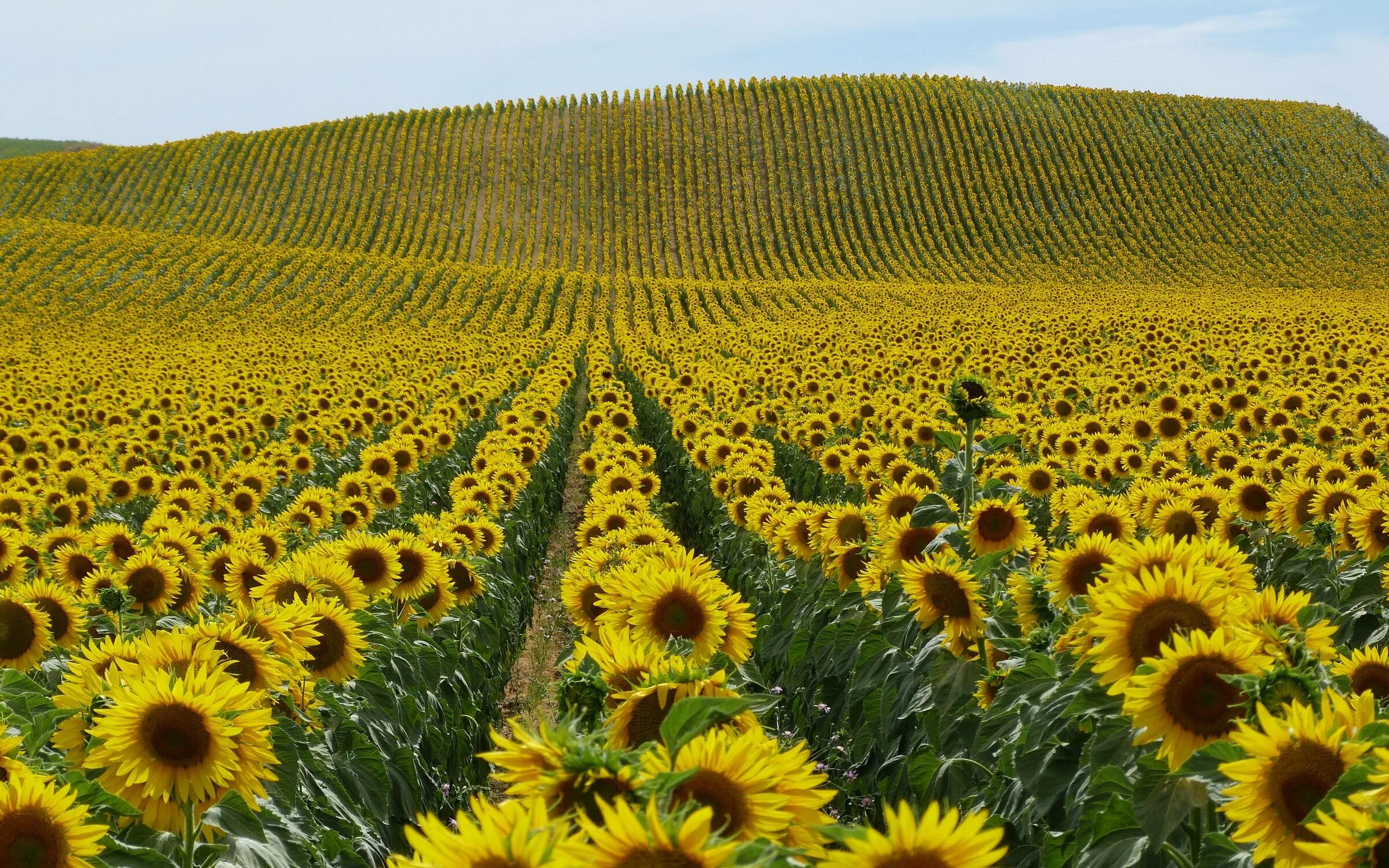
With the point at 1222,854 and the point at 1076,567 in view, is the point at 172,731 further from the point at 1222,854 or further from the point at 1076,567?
the point at 1076,567

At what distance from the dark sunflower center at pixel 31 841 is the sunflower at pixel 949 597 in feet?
9.88

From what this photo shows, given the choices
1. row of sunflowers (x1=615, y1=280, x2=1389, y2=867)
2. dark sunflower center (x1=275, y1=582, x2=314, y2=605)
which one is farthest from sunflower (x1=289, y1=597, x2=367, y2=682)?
row of sunflowers (x1=615, y1=280, x2=1389, y2=867)

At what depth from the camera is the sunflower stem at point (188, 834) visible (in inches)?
103

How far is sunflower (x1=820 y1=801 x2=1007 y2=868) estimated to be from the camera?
1.35 meters

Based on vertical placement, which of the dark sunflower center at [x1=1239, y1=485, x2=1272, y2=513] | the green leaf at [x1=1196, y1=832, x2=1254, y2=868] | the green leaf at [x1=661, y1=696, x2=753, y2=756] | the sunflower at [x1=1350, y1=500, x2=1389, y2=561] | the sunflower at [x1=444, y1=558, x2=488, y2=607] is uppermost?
the sunflower at [x1=444, y1=558, x2=488, y2=607]

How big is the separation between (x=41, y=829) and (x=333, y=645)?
7.27 feet

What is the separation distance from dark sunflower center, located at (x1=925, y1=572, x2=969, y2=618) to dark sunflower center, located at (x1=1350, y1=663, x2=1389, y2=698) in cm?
147

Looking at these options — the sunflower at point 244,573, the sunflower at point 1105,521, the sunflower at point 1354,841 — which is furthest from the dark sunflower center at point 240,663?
the sunflower at point 1105,521

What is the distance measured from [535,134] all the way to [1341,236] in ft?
159

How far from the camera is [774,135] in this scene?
6856 centimetres

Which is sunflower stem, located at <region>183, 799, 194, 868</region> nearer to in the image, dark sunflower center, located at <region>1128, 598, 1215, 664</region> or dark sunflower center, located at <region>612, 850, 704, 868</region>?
dark sunflower center, located at <region>612, 850, 704, 868</region>

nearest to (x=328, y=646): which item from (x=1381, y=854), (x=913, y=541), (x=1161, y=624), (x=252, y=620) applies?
(x=252, y=620)

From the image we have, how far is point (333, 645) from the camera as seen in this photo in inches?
176

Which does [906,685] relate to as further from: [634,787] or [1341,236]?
[1341,236]
